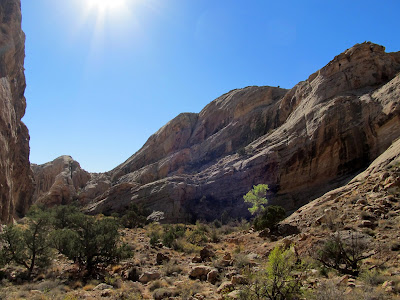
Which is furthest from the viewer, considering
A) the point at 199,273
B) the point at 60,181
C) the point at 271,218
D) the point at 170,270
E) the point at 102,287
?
the point at 60,181

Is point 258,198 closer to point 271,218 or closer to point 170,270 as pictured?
point 271,218

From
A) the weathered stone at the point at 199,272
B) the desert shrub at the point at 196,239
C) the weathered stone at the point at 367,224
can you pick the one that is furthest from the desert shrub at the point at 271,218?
the weathered stone at the point at 199,272

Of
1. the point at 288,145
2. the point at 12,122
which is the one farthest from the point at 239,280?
the point at 12,122

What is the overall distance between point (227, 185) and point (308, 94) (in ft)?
50.4

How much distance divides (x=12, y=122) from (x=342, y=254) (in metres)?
30.5

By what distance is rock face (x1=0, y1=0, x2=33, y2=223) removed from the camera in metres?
22.7

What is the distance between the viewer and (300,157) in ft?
94.0

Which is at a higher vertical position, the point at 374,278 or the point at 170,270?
the point at 374,278

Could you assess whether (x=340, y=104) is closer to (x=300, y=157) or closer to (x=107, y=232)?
(x=300, y=157)

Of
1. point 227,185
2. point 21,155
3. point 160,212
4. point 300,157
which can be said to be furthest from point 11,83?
point 300,157

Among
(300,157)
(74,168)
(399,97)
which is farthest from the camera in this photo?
(74,168)

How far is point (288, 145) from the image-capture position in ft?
101

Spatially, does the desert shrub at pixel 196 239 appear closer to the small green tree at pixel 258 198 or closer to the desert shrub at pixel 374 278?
the small green tree at pixel 258 198

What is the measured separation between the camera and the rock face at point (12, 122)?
74.4 ft
